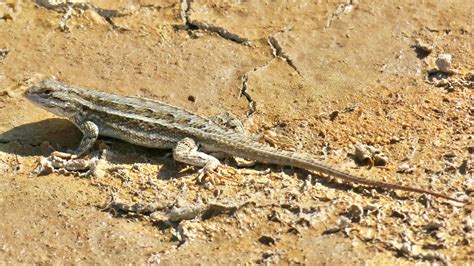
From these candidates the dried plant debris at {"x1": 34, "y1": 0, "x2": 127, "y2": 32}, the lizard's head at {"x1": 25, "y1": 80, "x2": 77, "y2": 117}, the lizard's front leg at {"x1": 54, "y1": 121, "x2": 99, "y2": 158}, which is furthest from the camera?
the dried plant debris at {"x1": 34, "y1": 0, "x2": 127, "y2": 32}

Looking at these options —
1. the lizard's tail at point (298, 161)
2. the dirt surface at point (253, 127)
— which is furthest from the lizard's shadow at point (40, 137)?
the lizard's tail at point (298, 161)

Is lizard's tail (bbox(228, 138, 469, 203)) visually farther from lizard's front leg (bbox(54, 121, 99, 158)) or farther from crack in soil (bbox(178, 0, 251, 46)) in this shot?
crack in soil (bbox(178, 0, 251, 46))

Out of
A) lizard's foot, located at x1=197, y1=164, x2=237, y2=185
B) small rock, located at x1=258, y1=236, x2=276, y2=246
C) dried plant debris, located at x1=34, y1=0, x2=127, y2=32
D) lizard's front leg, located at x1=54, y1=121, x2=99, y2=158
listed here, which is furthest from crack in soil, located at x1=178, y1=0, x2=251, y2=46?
small rock, located at x1=258, y1=236, x2=276, y2=246

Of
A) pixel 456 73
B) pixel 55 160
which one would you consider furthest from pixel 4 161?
pixel 456 73

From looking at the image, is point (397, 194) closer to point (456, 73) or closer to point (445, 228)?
point (445, 228)

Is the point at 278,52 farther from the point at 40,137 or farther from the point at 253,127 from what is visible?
the point at 40,137

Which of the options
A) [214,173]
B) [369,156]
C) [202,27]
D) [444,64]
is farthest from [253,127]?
[444,64]

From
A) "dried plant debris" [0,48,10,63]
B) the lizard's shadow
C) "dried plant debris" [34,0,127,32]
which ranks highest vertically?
"dried plant debris" [34,0,127,32]
